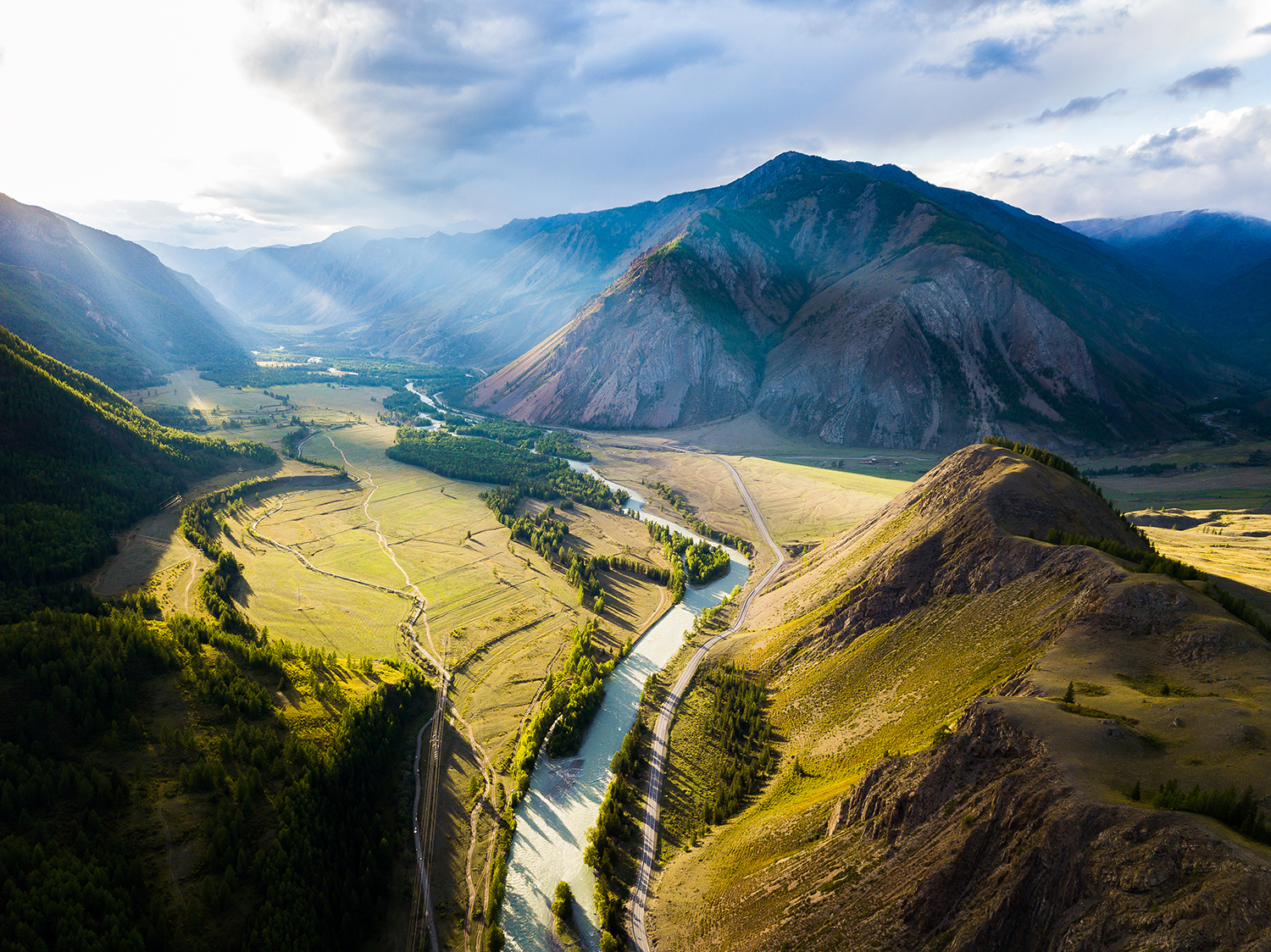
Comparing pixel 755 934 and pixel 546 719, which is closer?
pixel 755 934

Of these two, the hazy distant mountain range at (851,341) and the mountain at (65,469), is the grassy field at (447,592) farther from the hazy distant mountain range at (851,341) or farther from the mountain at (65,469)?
the hazy distant mountain range at (851,341)

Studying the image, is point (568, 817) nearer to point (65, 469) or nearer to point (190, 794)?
point (190, 794)

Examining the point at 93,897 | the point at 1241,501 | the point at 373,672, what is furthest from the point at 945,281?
the point at 93,897

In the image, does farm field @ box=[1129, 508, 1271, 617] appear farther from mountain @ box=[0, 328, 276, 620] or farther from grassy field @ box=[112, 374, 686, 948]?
mountain @ box=[0, 328, 276, 620]

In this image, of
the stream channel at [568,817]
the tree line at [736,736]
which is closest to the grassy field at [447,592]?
the stream channel at [568,817]

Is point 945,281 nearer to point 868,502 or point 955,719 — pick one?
point 868,502

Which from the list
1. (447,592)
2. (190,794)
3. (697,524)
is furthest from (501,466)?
(190,794)

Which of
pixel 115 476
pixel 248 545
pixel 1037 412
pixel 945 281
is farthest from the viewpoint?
pixel 945 281
